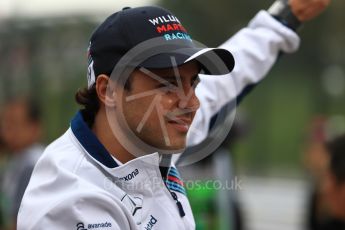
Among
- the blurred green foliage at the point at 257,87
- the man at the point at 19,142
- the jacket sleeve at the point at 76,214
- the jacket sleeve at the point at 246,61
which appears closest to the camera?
the jacket sleeve at the point at 76,214

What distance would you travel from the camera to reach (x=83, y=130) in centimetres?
256

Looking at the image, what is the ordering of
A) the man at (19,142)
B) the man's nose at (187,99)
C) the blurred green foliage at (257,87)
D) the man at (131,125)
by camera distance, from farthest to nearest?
the blurred green foliage at (257,87) < the man at (19,142) < the man's nose at (187,99) < the man at (131,125)

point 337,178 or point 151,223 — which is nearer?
point 151,223

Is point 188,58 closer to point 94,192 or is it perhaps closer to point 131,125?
point 131,125

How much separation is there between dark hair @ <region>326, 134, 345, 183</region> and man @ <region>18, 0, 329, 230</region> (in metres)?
1.09

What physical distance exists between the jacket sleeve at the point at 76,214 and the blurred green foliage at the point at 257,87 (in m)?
9.35

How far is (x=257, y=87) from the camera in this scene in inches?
503

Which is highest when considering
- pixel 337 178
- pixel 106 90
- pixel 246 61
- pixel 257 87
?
pixel 106 90

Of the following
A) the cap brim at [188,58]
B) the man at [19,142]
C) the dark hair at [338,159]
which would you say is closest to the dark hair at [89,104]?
the cap brim at [188,58]

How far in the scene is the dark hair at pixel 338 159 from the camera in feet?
11.6

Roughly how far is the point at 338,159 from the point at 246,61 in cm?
72

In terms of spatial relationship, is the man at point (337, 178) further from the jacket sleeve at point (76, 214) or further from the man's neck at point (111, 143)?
the jacket sleeve at point (76, 214)

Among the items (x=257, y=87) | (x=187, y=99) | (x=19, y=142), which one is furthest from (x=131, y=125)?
(x=257, y=87)

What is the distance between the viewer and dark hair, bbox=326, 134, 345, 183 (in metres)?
3.54
